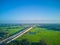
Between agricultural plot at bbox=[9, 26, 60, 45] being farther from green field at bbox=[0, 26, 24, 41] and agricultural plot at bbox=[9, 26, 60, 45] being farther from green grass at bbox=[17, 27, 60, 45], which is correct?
green field at bbox=[0, 26, 24, 41]

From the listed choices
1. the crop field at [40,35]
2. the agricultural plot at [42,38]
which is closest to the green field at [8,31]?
the crop field at [40,35]

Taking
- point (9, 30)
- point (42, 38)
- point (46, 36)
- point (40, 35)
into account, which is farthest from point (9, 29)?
point (46, 36)

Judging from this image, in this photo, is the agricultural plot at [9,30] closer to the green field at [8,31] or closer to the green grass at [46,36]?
the green field at [8,31]

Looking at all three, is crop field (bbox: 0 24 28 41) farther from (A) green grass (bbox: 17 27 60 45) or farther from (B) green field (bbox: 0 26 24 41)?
(A) green grass (bbox: 17 27 60 45)

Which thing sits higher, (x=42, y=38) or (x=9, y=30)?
(x=9, y=30)

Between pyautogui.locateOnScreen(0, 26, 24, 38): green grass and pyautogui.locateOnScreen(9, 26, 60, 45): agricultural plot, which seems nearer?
pyautogui.locateOnScreen(9, 26, 60, 45): agricultural plot

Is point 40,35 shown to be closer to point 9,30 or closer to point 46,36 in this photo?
point 46,36

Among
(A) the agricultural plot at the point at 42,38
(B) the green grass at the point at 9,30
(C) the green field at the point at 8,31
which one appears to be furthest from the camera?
(B) the green grass at the point at 9,30

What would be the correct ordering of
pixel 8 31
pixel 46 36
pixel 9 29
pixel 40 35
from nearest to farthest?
1. pixel 46 36
2. pixel 40 35
3. pixel 8 31
4. pixel 9 29

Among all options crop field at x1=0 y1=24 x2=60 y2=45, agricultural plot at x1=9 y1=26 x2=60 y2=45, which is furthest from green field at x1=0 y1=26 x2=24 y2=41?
agricultural plot at x1=9 y1=26 x2=60 y2=45

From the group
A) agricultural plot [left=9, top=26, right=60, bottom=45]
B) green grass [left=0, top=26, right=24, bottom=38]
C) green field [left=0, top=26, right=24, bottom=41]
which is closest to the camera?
agricultural plot [left=9, top=26, right=60, bottom=45]

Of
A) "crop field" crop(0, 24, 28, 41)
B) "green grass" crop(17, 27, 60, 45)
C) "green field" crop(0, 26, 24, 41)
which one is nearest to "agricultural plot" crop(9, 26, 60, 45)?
"green grass" crop(17, 27, 60, 45)

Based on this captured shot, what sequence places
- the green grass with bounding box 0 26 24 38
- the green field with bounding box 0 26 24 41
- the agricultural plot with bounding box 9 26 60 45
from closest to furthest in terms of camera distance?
1. the agricultural plot with bounding box 9 26 60 45
2. the green field with bounding box 0 26 24 41
3. the green grass with bounding box 0 26 24 38
